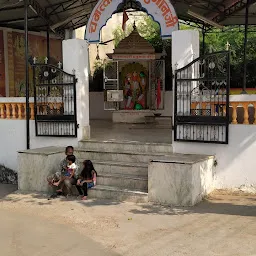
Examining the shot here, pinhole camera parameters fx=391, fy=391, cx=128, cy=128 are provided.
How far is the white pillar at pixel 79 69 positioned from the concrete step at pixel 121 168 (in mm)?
1191

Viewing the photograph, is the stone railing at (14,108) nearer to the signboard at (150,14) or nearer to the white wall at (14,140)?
the white wall at (14,140)

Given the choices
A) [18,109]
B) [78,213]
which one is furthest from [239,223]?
[18,109]

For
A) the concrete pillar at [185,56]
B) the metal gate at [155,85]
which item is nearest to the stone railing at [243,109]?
the concrete pillar at [185,56]

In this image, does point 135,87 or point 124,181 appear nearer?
point 124,181

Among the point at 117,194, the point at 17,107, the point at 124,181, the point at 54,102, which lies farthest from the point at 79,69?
the point at 117,194

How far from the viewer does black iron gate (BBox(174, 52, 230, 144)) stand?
729 cm

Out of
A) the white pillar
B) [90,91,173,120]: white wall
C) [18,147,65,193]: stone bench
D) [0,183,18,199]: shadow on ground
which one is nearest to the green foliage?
[90,91,173,120]: white wall

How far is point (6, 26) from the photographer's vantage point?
14.3m

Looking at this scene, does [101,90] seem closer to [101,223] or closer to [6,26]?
[6,26]

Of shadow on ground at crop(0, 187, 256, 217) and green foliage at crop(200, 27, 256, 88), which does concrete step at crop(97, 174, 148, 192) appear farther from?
green foliage at crop(200, 27, 256, 88)

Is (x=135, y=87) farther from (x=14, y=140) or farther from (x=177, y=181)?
(x=177, y=181)

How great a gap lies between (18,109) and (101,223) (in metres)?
4.69

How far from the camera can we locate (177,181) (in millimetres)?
6523

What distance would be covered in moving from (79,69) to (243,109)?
3588mm
